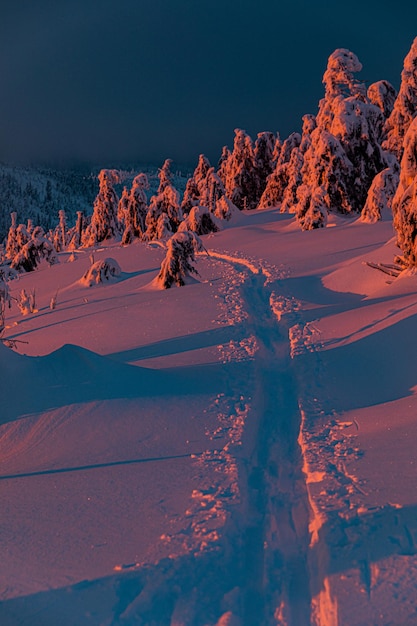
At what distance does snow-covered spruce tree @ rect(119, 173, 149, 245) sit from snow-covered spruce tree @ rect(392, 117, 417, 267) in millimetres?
35236

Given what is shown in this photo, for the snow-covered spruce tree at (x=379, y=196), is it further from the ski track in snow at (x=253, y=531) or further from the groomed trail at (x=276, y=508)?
the ski track in snow at (x=253, y=531)

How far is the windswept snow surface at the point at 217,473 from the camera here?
12.9ft

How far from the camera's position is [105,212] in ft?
164

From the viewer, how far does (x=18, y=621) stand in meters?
3.70

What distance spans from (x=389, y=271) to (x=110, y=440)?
10.7 m

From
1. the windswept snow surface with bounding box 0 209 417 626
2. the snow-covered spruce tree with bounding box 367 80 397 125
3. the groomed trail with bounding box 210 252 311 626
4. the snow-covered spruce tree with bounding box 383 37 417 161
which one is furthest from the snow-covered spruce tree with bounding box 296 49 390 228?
the groomed trail with bounding box 210 252 311 626

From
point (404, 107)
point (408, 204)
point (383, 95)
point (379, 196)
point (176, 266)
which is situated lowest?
point (176, 266)

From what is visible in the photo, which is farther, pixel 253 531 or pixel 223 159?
pixel 223 159

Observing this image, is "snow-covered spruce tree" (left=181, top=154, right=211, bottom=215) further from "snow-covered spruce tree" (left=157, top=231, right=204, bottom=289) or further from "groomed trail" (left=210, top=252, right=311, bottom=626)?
"groomed trail" (left=210, top=252, right=311, bottom=626)

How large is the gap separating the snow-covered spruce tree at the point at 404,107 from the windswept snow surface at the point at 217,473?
2290cm

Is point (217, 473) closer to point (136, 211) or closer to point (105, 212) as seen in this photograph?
point (136, 211)

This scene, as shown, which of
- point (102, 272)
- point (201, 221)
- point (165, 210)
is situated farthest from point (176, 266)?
point (165, 210)

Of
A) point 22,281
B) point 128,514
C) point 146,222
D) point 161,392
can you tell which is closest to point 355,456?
point 128,514

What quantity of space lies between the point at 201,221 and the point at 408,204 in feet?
77.5
